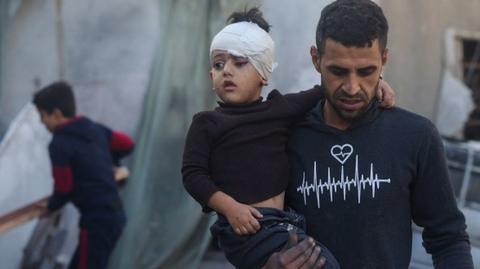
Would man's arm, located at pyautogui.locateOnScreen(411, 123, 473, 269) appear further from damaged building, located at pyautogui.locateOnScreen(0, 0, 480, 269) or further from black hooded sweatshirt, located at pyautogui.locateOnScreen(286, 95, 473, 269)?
damaged building, located at pyautogui.locateOnScreen(0, 0, 480, 269)

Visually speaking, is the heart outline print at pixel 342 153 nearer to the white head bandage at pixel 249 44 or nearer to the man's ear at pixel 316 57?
the man's ear at pixel 316 57

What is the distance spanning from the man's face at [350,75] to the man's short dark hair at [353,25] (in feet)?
0.05

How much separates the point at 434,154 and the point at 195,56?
14.2ft

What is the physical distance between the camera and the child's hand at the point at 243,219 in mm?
2406

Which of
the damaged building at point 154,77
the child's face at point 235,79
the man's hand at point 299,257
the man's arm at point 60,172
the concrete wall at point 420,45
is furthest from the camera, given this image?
the concrete wall at point 420,45

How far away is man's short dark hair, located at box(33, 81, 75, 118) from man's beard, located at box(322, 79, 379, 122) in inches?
148

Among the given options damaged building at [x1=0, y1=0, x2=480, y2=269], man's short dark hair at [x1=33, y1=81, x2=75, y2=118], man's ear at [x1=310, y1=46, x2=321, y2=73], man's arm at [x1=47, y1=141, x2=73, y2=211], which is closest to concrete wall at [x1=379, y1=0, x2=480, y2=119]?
damaged building at [x1=0, y1=0, x2=480, y2=269]

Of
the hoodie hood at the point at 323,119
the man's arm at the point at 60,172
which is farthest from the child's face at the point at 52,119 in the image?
the hoodie hood at the point at 323,119

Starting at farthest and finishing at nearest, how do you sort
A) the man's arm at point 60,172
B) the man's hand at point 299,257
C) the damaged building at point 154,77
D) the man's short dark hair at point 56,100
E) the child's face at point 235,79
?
the damaged building at point 154,77 < the man's short dark hair at point 56,100 < the man's arm at point 60,172 < the child's face at point 235,79 < the man's hand at point 299,257

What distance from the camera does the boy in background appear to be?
5.77 m

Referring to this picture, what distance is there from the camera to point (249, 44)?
259cm

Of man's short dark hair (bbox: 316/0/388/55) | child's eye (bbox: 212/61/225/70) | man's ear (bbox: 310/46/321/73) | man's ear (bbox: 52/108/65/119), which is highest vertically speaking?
man's short dark hair (bbox: 316/0/388/55)

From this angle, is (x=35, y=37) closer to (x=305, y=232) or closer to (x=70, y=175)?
(x=70, y=175)

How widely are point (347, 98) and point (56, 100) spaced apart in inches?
151
